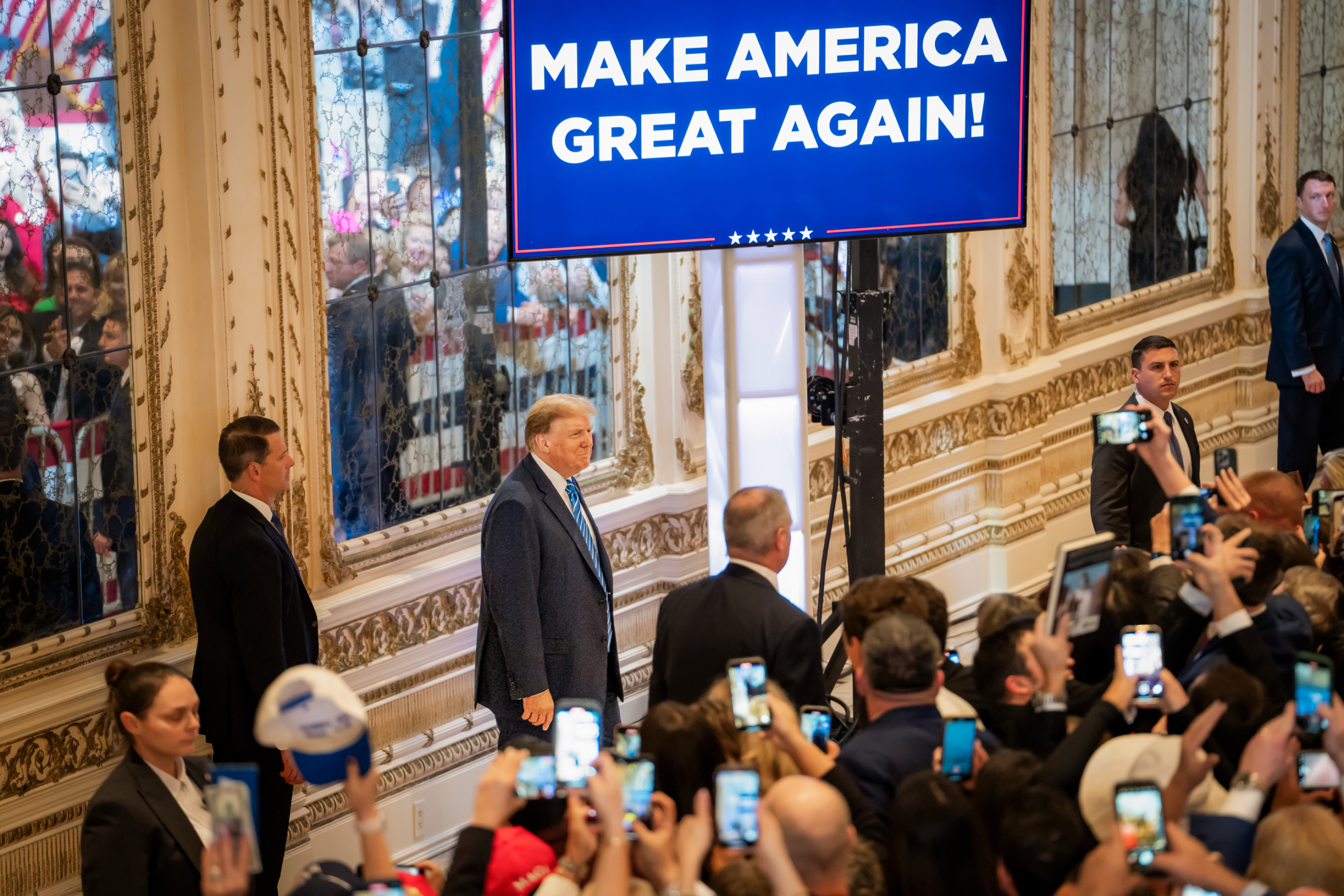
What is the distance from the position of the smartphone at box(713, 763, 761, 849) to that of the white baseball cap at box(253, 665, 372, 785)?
0.53 m

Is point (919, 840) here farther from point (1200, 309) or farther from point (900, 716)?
point (1200, 309)

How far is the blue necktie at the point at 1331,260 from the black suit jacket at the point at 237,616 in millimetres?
4925

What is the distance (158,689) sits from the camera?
10.1 ft

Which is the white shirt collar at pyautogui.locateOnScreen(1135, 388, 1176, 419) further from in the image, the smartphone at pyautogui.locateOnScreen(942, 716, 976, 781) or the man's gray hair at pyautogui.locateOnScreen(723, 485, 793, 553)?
the smartphone at pyautogui.locateOnScreen(942, 716, 976, 781)

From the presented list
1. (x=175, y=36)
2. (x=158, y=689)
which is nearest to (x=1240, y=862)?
(x=158, y=689)

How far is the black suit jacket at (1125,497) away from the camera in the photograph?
16.5 feet

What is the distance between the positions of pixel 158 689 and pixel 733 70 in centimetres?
222

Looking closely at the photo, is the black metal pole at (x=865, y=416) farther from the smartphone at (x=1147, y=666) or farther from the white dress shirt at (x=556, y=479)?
the smartphone at (x=1147, y=666)

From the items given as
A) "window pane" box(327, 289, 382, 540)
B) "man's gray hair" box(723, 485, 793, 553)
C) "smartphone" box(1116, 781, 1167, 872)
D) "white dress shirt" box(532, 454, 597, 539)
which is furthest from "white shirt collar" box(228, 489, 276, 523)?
"smartphone" box(1116, 781, 1167, 872)

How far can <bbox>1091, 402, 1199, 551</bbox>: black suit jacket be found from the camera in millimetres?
5027

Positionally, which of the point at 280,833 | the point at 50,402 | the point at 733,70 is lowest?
the point at 280,833

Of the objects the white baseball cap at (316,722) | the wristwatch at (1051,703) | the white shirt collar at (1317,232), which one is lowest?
the wristwatch at (1051,703)

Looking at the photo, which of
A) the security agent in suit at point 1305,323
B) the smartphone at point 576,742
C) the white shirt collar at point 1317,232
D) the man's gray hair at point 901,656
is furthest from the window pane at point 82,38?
the white shirt collar at point 1317,232

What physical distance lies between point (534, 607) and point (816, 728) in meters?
1.51
